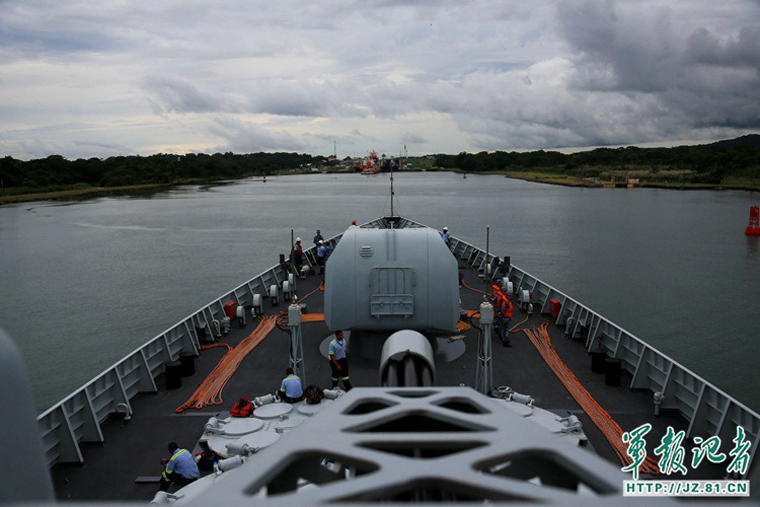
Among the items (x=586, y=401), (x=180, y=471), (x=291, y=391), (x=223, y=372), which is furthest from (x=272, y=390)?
(x=586, y=401)

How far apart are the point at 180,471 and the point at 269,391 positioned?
3.33 metres

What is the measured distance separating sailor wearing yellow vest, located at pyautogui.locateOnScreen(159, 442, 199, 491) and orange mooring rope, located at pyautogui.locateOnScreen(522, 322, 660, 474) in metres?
5.41

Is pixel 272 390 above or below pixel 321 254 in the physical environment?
below

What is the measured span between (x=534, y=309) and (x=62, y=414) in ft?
35.8

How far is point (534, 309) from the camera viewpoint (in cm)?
1431

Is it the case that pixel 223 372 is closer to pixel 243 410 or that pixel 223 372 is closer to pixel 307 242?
pixel 243 410

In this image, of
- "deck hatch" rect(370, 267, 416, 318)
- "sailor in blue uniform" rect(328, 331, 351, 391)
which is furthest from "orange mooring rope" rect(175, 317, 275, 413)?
"deck hatch" rect(370, 267, 416, 318)

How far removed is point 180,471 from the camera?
20.6ft

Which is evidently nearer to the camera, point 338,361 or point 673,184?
point 338,361

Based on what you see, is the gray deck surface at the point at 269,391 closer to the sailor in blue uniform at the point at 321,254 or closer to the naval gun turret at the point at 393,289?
the naval gun turret at the point at 393,289

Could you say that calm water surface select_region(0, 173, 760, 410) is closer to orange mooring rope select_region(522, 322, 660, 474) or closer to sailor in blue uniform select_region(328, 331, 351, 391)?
orange mooring rope select_region(522, 322, 660, 474)

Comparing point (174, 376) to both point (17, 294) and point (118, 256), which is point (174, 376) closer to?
point (17, 294)

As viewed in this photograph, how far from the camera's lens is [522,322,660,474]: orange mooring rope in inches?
282

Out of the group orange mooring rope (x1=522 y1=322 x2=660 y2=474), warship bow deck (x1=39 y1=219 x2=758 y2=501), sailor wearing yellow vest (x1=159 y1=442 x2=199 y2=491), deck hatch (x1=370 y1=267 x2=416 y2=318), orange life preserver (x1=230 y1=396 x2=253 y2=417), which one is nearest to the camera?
sailor wearing yellow vest (x1=159 y1=442 x2=199 y2=491)
